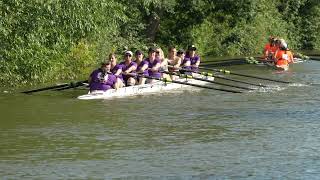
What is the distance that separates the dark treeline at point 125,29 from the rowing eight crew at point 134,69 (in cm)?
141

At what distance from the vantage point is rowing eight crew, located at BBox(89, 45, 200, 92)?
59.3 ft

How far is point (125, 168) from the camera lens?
412 inches

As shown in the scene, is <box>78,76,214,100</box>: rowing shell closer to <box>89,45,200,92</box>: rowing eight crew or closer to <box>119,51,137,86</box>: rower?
<box>89,45,200,92</box>: rowing eight crew

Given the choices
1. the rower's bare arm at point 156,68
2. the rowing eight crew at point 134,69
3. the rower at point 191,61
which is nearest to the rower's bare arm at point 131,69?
the rowing eight crew at point 134,69

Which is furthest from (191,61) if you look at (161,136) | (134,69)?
(161,136)

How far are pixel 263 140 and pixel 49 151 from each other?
4017 millimetres

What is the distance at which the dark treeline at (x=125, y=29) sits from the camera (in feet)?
58.1

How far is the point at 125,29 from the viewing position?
106ft

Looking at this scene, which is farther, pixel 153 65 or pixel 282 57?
pixel 282 57

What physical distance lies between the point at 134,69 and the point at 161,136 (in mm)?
7179

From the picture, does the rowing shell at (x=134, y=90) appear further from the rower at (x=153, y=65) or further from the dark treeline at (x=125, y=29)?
the dark treeline at (x=125, y=29)

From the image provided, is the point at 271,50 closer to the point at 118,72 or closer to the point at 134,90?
the point at 134,90

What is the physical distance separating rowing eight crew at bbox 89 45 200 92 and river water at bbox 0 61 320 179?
0.78 metres

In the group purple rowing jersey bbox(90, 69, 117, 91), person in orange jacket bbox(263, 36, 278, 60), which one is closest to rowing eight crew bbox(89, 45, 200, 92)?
purple rowing jersey bbox(90, 69, 117, 91)
